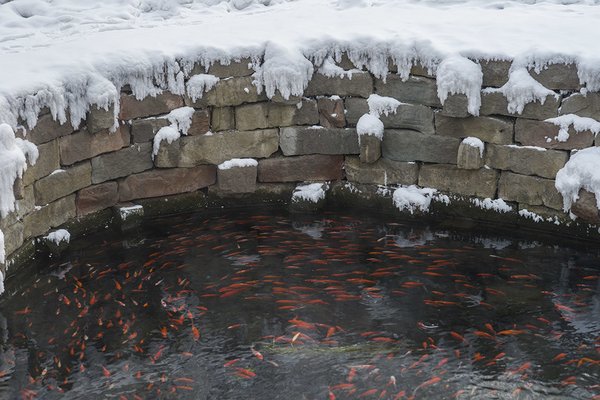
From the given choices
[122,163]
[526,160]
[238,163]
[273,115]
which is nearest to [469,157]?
[526,160]

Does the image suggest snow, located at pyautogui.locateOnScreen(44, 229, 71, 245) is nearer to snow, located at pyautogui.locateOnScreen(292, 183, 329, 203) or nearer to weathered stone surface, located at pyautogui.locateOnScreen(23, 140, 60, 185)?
weathered stone surface, located at pyautogui.locateOnScreen(23, 140, 60, 185)

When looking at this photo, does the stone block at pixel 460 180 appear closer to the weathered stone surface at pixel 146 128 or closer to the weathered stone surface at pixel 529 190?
the weathered stone surface at pixel 529 190

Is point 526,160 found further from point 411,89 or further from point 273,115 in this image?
point 273,115

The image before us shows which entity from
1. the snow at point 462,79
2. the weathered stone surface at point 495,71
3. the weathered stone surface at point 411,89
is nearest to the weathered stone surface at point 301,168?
the weathered stone surface at point 411,89

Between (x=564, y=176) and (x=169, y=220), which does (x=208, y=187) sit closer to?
(x=169, y=220)

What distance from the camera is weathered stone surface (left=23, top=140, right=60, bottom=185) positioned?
6605mm

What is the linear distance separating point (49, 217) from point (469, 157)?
3.90 metres

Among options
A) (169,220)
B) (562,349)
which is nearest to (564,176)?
(562,349)

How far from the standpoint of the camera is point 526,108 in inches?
277

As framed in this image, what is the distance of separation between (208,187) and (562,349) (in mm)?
3980

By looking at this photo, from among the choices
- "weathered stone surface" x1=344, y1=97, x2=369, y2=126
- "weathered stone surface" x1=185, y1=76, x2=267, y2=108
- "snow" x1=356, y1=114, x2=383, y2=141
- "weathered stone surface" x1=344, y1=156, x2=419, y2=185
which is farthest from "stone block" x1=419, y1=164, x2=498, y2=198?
"weathered stone surface" x1=185, y1=76, x2=267, y2=108

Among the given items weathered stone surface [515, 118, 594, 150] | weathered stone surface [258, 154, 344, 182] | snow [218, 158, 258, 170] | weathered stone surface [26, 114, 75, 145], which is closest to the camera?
weathered stone surface [26, 114, 75, 145]

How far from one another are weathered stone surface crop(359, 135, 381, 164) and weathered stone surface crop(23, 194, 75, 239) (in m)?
2.82

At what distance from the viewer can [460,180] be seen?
25.0 ft
